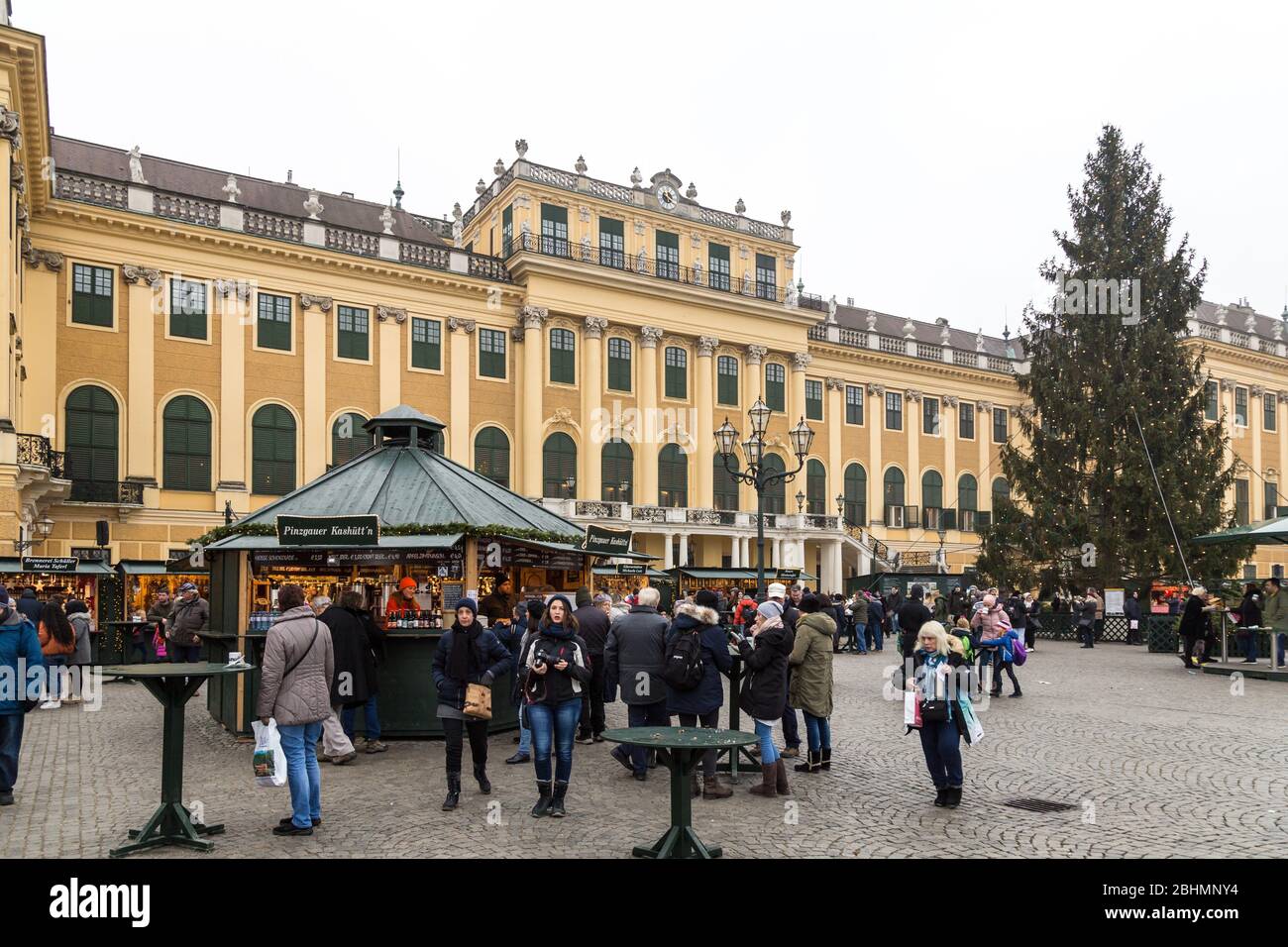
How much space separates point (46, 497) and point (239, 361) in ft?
26.8

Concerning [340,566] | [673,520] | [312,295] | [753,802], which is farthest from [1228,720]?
[312,295]

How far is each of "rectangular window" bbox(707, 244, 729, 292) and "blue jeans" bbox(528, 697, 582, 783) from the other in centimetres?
3908

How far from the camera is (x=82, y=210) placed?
3216 centimetres

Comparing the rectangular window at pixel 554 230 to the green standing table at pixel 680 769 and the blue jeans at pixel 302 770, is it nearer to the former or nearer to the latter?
the blue jeans at pixel 302 770

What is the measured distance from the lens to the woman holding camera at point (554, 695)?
806 centimetres

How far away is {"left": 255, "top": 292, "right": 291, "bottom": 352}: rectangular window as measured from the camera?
3612cm

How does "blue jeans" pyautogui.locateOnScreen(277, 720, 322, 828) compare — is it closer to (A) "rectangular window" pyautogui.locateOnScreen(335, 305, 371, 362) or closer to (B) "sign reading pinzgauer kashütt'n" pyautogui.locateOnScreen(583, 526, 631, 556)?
(B) "sign reading pinzgauer kashütt'n" pyautogui.locateOnScreen(583, 526, 631, 556)

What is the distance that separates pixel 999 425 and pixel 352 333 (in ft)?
122

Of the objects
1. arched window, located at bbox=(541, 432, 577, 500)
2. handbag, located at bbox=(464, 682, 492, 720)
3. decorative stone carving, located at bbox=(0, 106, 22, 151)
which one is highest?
decorative stone carving, located at bbox=(0, 106, 22, 151)

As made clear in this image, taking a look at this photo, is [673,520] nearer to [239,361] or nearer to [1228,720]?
[239,361]

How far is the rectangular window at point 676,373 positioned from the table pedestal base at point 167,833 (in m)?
37.9

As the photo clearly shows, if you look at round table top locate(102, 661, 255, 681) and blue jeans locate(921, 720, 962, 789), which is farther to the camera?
blue jeans locate(921, 720, 962, 789)

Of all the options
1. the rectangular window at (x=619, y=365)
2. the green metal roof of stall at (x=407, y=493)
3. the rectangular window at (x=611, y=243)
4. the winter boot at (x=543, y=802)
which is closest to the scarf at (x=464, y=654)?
the winter boot at (x=543, y=802)

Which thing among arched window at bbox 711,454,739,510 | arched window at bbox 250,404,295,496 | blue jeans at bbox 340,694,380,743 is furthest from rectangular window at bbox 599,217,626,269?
blue jeans at bbox 340,694,380,743
